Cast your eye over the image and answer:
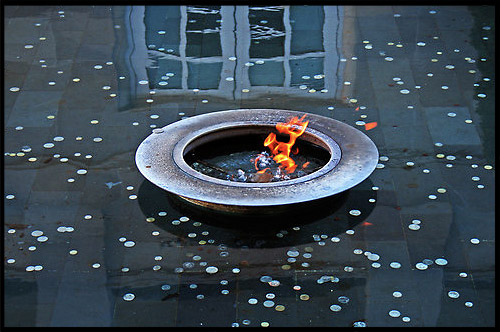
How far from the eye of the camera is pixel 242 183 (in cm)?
752

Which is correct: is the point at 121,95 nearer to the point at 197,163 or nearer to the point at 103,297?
the point at 197,163

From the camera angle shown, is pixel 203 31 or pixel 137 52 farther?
pixel 203 31

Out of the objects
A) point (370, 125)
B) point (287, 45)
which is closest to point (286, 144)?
point (370, 125)

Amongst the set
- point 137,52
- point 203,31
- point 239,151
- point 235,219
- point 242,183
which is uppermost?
point 203,31

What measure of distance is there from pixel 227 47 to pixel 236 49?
13 cm

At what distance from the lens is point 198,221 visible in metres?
7.70

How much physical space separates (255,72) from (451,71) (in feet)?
7.83

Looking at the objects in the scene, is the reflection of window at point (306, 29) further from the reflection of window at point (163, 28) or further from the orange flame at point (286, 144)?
the orange flame at point (286, 144)

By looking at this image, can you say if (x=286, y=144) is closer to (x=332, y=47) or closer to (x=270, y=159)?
(x=270, y=159)

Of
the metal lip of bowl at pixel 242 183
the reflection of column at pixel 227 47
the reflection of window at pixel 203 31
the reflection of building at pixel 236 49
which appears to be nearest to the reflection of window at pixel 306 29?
the reflection of building at pixel 236 49

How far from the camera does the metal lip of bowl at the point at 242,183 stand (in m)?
7.31

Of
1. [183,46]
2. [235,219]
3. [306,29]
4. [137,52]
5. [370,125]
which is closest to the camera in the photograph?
[235,219]

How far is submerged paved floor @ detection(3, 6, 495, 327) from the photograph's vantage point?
6770mm

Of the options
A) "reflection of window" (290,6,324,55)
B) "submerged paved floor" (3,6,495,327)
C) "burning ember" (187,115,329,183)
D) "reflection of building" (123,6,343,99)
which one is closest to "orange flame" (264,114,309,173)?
"burning ember" (187,115,329,183)
